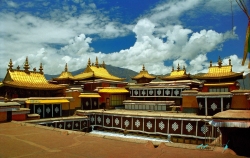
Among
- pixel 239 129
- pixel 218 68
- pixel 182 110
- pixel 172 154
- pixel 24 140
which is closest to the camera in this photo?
pixel 172 154

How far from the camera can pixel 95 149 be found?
19.5 ft

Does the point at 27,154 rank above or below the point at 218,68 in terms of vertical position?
below

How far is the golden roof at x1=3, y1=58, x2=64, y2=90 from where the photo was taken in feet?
76.5

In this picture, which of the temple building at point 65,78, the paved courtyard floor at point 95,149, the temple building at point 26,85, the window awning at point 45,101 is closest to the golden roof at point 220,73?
the window awning at point 45,101

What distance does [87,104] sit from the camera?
1186 inches

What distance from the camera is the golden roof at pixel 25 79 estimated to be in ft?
76.5

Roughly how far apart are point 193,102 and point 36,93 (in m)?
19.2

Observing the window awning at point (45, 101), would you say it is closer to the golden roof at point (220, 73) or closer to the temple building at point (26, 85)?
the temple building at point (26, 85)

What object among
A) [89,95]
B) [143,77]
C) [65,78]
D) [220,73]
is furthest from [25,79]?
[220,73]

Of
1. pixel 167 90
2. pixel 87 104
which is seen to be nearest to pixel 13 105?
pixel 87 104

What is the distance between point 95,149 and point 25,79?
22323 mm

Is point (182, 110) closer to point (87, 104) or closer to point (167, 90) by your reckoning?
point (167, 90)

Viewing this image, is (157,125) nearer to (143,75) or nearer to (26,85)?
(26,85)

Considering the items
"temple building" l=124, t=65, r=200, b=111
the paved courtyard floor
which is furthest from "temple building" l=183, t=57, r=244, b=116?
the paved courtyard floor
